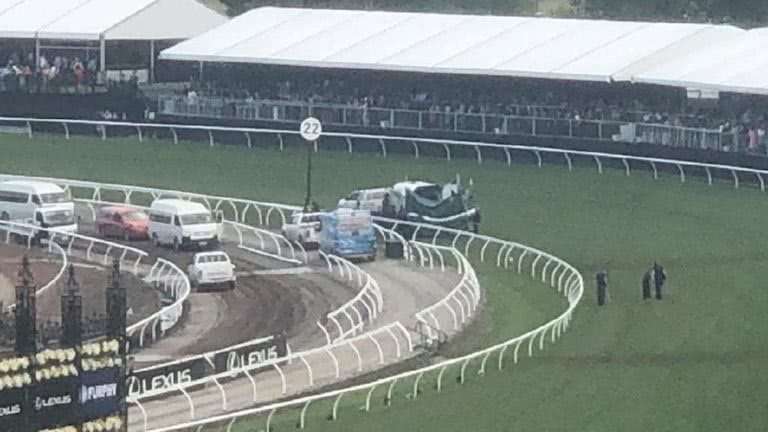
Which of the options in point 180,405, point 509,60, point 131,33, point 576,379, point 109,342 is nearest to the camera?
point 109,342

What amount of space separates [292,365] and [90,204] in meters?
13.9

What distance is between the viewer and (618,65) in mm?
39188

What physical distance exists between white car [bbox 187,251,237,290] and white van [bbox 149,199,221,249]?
3.09 m

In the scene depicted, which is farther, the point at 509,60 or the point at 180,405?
the point at 509,60

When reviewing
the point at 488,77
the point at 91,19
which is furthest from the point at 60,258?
the point at 91,19

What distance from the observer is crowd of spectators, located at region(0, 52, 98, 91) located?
44219 millimetres

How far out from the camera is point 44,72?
45031 millimetres

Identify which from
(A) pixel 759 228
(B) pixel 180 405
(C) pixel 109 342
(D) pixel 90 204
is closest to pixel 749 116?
(A) pixel 759 228

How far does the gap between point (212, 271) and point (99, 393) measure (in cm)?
1479

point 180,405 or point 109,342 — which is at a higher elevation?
point 109,342

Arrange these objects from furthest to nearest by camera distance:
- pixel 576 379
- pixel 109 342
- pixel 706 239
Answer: pixel 706 239 < pixel 576 379 < pixel 109 342

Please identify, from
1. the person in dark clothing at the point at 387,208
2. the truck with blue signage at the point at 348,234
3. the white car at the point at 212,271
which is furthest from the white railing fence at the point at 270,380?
the person in dark clothing at the point at 387,208

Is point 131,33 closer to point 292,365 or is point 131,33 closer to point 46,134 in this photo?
point 46,134

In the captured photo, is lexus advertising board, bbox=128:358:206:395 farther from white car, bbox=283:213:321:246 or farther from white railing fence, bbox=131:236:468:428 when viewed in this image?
white car, bbox=283:213:321:246
